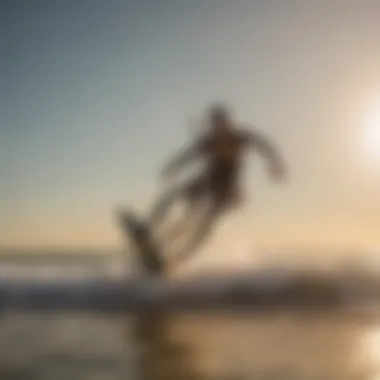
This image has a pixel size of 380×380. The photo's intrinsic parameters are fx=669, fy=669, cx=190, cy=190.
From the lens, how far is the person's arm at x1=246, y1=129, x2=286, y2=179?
4.31ft

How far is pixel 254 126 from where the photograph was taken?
4.34ft

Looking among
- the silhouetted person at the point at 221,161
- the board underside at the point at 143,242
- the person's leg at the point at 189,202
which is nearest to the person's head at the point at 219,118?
the silhouetted person at the point at 221,161

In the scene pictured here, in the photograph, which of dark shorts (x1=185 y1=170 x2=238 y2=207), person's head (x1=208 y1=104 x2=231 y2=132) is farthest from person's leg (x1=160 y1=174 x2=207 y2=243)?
person's head (x1=208 y1=104 x2=231 y2=132)

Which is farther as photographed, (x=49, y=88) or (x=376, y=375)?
(x=49, y=88)

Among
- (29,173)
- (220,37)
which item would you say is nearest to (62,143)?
(29,173)

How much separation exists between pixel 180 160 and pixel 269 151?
0.58 feet

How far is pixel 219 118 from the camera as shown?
1322 millimetres

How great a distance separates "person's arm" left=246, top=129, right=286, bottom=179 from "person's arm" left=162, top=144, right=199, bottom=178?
11 cm

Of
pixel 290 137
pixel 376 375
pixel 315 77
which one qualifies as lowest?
pixel 376 375

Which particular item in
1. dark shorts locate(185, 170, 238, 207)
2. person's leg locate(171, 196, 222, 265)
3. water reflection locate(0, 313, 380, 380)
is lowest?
water reflection locate(0, 313, 380, 380)

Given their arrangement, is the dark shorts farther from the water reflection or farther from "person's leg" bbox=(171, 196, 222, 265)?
the water reflection

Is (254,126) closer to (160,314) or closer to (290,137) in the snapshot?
(290,137)

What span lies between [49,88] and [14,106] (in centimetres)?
8

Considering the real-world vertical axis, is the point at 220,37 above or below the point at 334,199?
above
